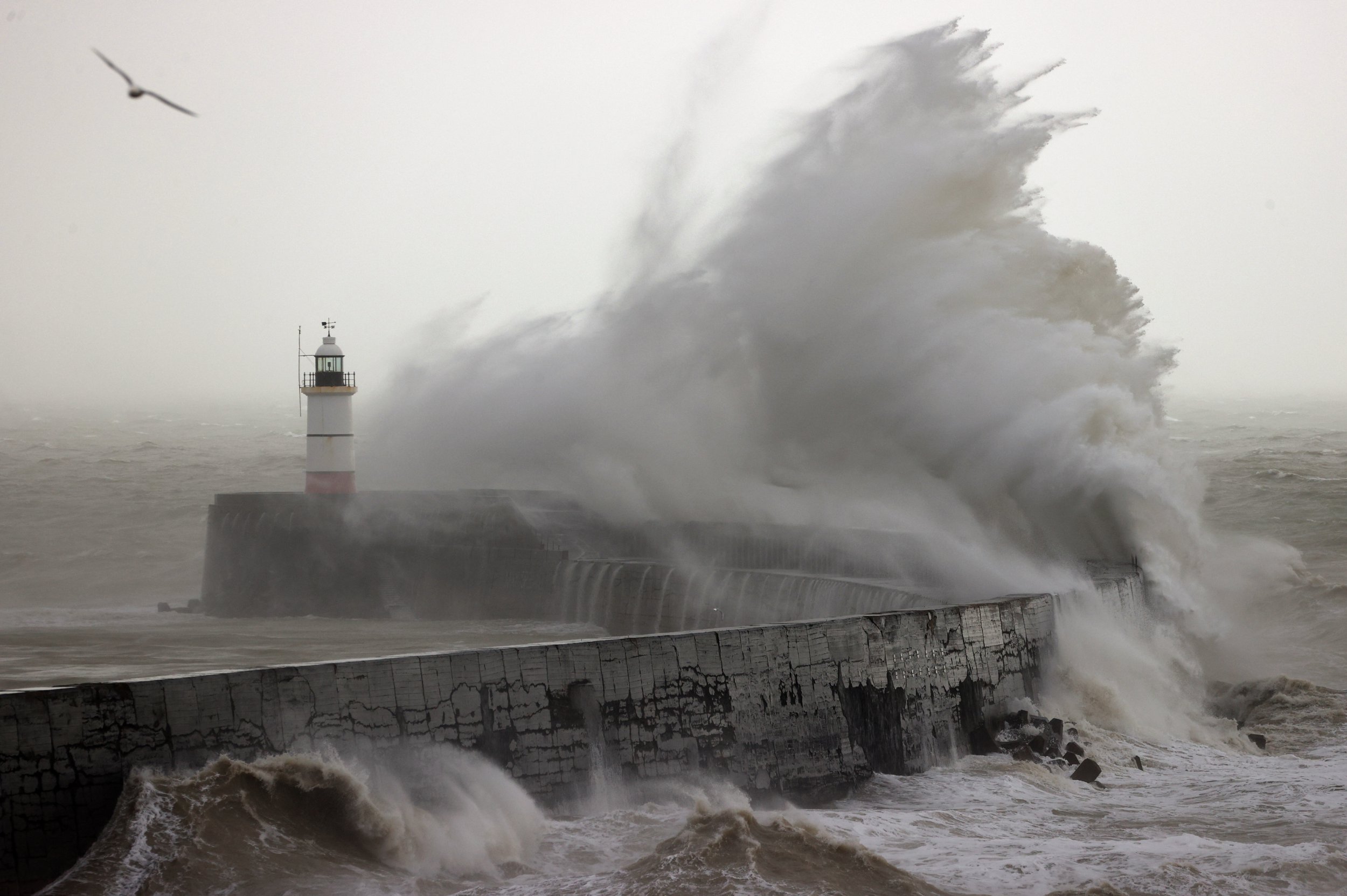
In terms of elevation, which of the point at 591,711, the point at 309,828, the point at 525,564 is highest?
the point at 525,564

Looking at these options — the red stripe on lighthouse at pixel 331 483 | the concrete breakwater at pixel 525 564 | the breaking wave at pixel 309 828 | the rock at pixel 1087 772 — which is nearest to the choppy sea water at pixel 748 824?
the breaking wave at pixel 309 828

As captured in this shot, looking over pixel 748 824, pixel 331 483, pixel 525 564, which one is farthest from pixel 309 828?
pixel 331 483

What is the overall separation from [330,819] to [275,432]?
198 ft

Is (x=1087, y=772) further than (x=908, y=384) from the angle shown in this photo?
No

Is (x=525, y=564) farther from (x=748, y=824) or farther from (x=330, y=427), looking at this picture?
(x=748, y=824)

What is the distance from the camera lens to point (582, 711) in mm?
7535

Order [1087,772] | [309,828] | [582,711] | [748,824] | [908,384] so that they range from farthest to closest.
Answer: [908,384]
[1087,772]
[582,711]
[748,824]
[309,828]

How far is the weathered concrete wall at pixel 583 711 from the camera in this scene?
19.7ft

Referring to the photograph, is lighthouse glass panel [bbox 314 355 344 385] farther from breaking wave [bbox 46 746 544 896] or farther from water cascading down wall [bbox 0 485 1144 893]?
breaking wave [bbox 46 746 544 896]

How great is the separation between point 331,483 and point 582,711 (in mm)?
11722

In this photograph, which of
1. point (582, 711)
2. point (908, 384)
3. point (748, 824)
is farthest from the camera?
point (908, 384)

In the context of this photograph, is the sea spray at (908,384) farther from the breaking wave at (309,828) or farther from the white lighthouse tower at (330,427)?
the breaking wave at (309,828)

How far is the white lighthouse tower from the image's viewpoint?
18.4 metres

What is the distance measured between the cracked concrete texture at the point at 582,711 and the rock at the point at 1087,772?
2.66 ft
